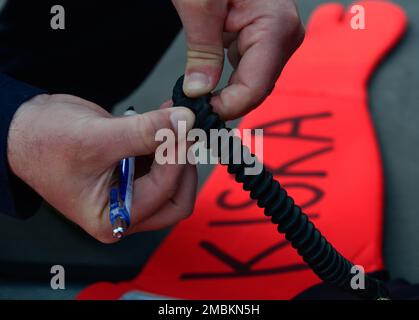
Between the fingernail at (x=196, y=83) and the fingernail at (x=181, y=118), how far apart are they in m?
0.03

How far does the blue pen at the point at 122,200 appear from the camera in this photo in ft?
2.15

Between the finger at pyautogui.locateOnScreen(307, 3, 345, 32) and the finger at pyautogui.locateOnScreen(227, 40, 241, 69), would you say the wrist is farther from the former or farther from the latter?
the finger at pyautogui.locateOnScreen(307, 3, 345, 32)

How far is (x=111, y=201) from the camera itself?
0.67m

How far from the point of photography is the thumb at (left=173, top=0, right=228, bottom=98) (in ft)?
2.14

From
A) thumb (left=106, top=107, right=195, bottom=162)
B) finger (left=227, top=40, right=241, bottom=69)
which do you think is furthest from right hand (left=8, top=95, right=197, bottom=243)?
finger (left=227, top=40, right=241, bottom=69)

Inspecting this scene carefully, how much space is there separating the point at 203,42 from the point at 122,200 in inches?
7.2

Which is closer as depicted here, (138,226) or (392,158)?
(138,226)

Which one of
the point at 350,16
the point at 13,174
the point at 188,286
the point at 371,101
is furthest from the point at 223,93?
the point at 350,16

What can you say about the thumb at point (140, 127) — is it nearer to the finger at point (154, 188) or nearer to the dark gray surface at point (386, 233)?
the finger at point (154, 188)

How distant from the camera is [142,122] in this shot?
0.63 metres

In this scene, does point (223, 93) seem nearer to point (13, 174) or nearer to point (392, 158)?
point (13, 174)

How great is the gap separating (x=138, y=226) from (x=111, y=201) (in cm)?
9

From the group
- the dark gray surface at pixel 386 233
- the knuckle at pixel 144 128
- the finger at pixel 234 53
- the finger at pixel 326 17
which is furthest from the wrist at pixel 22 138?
the finger at pixel 326 17

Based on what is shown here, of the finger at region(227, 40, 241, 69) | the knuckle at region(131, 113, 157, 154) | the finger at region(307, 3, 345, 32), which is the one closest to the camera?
the knuckle at region(131, 113, 157, 154)
